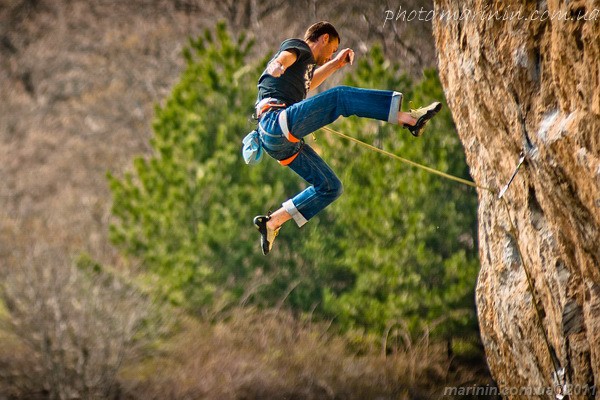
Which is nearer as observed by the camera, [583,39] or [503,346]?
[583,39]

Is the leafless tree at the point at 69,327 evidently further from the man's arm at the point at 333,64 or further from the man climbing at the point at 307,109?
the man's arm at the point at 333,64

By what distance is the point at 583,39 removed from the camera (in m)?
5.60

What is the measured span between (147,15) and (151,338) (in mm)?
13910

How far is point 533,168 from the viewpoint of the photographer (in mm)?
6719

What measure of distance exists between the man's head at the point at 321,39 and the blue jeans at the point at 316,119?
0.52 meters

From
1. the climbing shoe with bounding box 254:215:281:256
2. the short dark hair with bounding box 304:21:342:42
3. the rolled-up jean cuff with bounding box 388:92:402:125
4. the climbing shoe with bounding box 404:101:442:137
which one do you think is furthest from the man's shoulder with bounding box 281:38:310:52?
the climbing shoe with bounding box 254:215:281:256

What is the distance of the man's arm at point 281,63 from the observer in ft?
20.9

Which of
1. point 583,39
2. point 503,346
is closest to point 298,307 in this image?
point 503,346

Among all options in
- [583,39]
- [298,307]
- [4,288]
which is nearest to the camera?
[583,39]

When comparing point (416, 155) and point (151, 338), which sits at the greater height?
point (416, 155)

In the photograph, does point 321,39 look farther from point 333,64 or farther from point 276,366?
point 276,366

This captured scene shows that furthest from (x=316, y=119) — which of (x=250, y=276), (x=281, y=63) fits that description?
(x=250, y=276)

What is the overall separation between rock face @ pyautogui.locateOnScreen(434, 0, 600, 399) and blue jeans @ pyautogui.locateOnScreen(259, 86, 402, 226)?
2.80 feet

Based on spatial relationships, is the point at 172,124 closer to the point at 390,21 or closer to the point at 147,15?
the point at 390,21
